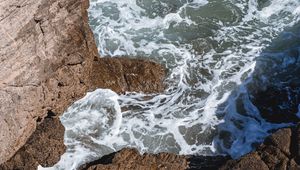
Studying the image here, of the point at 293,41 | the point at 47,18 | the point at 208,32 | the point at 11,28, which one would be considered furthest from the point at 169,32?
the point at 11,28

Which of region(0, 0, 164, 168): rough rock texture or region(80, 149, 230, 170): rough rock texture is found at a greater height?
region(0, 0, 164, 168): rough rock texture

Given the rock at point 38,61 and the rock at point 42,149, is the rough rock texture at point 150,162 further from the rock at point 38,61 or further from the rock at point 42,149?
the rock at point 38,61

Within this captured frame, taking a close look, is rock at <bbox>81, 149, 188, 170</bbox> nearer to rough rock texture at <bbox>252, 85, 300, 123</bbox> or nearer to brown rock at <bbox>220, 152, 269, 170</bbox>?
brown rock at <bbox>220, 152, 269, 170</bbox>

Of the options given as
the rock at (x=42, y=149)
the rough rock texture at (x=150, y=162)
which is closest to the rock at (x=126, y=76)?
the rock at (x=42, y=149)

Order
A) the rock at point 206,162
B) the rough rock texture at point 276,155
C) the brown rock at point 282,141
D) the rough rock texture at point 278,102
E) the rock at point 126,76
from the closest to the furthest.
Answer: the rough rock texture at point 276,155, the brown rock at point 282,141, the rock at point 206,162, the rough rock texture at point 278,102, the rock at point 126,76

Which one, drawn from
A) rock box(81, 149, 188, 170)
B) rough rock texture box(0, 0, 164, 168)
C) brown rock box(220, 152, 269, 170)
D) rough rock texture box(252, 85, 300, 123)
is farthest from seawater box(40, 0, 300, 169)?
brown rock box(220, 152, 269, 170)

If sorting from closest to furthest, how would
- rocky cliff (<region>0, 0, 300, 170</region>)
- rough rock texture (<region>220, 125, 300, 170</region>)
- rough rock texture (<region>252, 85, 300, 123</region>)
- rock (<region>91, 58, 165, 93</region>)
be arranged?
rough rock texture (<region>220, 125, 300, 170</region>), rocky cliff (<region>0, 0, 300, 170</region>), rough rock texture (<region>252, 85, 300, 123</region>), rock (<region>91, 58, 165, 93</region>)

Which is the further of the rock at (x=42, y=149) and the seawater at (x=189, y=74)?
the seawater at (x=189, y=74)
